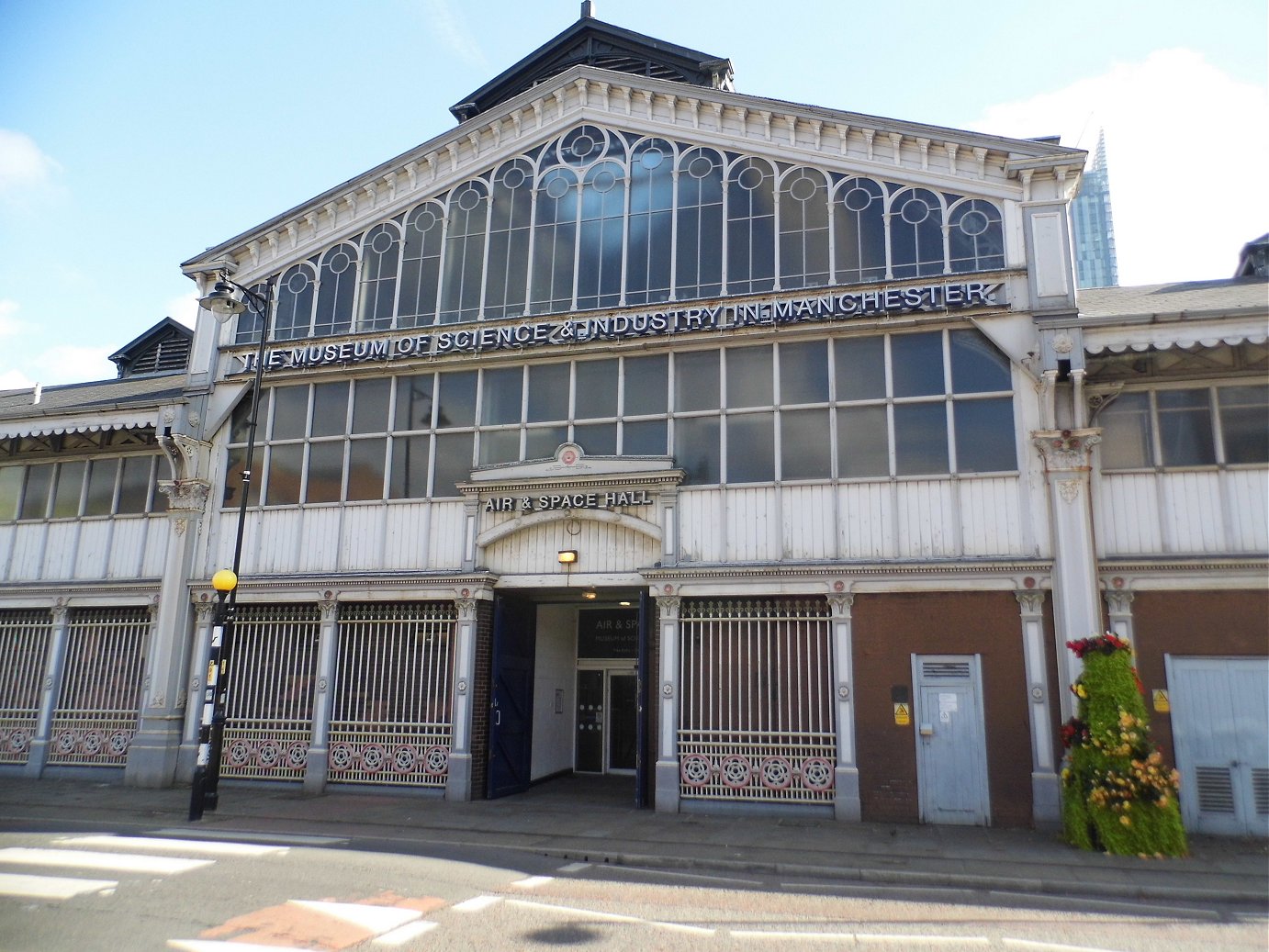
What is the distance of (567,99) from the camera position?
18094mm

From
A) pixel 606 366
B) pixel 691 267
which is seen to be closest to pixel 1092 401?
pixel 691 267

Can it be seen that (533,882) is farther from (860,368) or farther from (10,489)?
(10,489)

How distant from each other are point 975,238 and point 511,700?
1160 cm

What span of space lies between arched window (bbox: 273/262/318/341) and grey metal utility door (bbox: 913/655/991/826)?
13.5 m

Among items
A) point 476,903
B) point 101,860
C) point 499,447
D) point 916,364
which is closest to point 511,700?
point 499,447

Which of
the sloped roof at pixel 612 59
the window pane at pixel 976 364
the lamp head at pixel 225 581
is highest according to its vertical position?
the sloped roof at pixel 612 59

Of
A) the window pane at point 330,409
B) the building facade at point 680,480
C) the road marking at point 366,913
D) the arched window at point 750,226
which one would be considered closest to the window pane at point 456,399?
the building facade at point 680,480

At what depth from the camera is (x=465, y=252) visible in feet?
59.8

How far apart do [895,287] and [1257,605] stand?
7.13m

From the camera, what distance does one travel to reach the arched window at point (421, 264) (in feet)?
59.7

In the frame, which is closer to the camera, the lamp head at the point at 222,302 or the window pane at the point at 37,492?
the lamp head at the point at 222,302

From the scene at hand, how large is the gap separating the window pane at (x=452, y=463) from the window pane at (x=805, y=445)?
19.0 feet

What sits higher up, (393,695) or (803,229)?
(803,229)

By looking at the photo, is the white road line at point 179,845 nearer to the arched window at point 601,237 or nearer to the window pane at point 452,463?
the window pane at point 452,463
